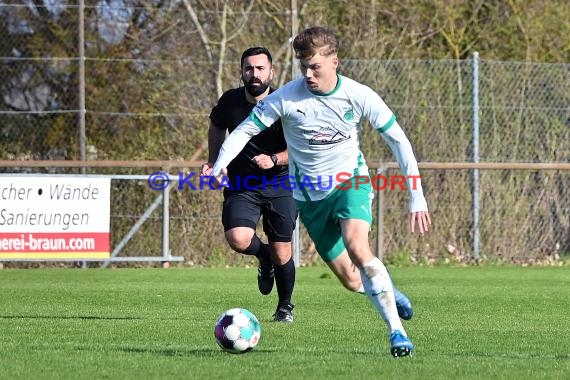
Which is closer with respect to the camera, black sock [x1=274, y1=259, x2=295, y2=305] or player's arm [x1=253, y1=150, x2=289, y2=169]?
player's arm [x1=253, y1=150, x2=289, y2=169]

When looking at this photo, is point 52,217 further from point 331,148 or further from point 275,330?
point 331,148

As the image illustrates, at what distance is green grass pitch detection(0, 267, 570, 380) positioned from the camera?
625 centimetres

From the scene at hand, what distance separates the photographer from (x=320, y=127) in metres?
7.18

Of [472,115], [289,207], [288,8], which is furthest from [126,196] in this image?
[289,207]

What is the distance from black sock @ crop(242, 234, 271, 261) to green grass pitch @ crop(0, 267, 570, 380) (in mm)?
481

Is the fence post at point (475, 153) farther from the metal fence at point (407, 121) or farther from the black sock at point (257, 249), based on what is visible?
the black sock at point (257, 249)

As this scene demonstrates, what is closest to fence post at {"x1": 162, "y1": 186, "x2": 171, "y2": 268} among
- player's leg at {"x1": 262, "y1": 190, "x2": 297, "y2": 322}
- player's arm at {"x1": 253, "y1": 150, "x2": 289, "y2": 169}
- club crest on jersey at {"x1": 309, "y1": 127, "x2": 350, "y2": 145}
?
player's leg at {"x1": 262, "y1": 190, "x2": 297, "y2": 322}

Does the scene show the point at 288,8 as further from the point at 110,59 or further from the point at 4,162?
the point at 4,162

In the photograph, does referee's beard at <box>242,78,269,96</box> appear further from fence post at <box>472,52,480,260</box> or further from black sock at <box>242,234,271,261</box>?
fence post at <box>472,52,480,260</box>

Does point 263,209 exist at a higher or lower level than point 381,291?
higher

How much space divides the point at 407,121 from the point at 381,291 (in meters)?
10.3

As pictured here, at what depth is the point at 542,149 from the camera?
17.2 meters

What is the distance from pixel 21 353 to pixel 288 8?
11.0 m

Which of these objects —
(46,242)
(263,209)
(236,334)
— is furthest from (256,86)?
(46,242)
